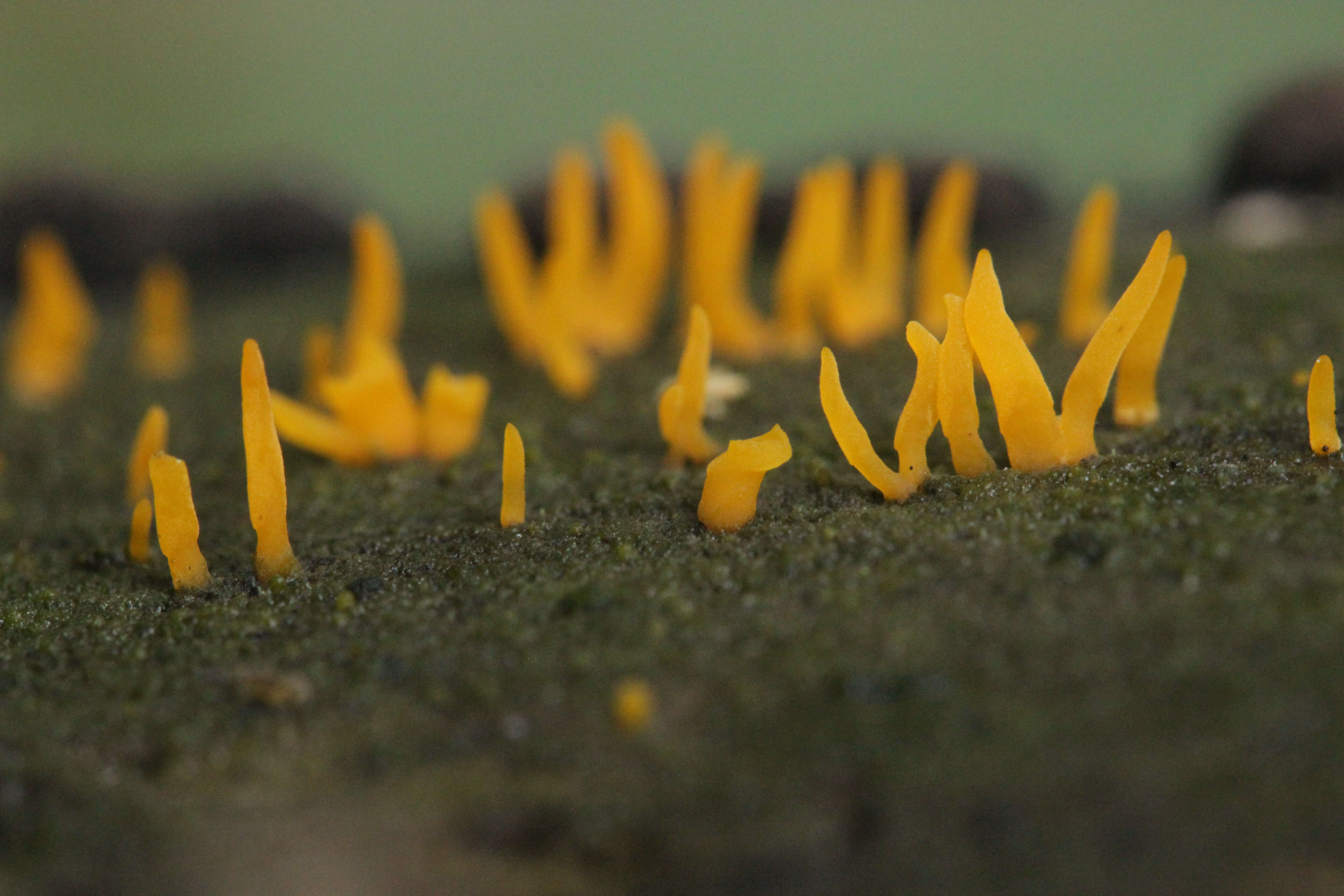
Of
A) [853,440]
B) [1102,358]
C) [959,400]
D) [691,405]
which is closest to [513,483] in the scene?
[691,405]

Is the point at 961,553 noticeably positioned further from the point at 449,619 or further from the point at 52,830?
the point at 52,830

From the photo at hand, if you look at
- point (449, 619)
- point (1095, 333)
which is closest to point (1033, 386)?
point (1095, 333)

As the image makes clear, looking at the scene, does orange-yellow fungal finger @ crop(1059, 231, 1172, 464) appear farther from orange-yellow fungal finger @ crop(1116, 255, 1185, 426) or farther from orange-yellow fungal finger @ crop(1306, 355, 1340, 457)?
orange-yellow fungal finger @ crop(1306, 355, 1340, 457)

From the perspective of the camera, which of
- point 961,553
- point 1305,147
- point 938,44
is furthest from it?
point 938,44

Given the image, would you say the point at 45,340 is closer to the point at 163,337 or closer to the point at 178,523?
the point at 163,337

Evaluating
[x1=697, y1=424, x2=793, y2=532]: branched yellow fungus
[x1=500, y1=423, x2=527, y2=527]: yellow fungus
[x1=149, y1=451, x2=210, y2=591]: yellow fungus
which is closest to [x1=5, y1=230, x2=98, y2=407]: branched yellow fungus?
[x1=149, y1=451, x2=210, y2=591]: yellow fungus

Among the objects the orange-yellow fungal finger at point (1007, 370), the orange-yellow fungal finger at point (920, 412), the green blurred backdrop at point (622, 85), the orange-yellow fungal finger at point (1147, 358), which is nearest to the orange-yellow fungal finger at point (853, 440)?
the orange-yellow fungal finger at point (920, 412)
